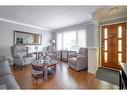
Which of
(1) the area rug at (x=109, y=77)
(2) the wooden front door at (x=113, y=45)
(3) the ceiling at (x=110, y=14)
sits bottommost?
(1) the area rug at (x=109, y=77)

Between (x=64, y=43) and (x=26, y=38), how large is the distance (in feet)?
8.39

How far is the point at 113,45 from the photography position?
412cm

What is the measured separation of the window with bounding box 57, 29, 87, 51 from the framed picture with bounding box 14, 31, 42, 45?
1518 millimetres

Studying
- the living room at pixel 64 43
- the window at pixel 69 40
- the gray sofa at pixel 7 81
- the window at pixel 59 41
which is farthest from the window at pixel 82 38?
the gray sofa at pixel 7 81

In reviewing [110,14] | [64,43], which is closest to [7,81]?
[110,14]

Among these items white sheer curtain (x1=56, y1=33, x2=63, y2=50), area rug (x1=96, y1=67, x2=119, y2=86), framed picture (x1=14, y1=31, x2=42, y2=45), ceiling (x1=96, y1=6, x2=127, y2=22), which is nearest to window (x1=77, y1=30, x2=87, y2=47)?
ceiling (x1=96, y1=6, x2=127, y2=22)

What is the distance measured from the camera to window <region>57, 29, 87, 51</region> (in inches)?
209

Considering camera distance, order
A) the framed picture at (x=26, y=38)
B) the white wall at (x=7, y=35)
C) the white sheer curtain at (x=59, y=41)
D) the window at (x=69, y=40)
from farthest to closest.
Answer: the white sheer curtain at (x=59, y=41)
the window at (x=69, y=40)
the framed picture at (x=26, y=38)
the white wall at (x=7, y=35)

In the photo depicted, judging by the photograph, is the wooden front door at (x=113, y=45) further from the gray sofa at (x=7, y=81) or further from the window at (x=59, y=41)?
the gray sofa at (x=7, y=81)

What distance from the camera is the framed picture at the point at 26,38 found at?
15.6ft

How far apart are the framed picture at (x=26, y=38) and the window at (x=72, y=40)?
152cm

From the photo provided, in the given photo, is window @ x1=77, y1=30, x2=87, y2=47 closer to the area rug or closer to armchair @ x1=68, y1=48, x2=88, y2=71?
armchair @ x1=68, y1=48, x2=88, y2=71
